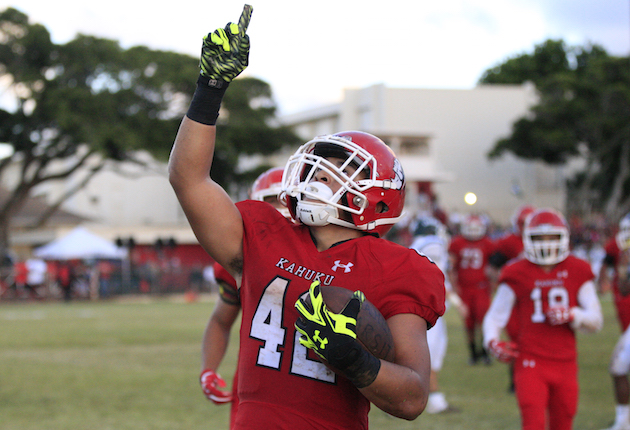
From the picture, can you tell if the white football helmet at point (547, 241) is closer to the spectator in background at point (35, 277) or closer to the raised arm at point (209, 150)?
the raised arm at point (209, 150)

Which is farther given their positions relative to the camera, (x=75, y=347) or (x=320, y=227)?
(x=75, y=347)

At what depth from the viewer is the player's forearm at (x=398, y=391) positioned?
6.70 feet

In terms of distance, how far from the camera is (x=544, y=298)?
5109 mm

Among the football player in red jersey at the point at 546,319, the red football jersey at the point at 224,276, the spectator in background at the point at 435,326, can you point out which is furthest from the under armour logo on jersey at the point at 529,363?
the red football jersey at the point at 224,276

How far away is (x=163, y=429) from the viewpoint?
654 cm

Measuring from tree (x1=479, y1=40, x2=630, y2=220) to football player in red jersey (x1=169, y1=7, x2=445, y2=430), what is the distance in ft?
118

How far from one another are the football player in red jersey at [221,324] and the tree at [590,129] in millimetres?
34843

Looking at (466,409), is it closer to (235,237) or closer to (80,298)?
(235,237)

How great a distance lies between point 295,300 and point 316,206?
13.0 inches

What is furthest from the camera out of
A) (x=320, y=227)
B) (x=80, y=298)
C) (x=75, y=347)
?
(x=80, y=298)

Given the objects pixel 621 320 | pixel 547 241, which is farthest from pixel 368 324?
pixel 621 320

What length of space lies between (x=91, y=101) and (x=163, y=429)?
84.1 feet

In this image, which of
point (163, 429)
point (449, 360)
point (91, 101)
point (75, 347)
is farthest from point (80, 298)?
point (163, 429)

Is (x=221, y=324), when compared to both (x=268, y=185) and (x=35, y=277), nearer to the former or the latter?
(x=268, y=185)
